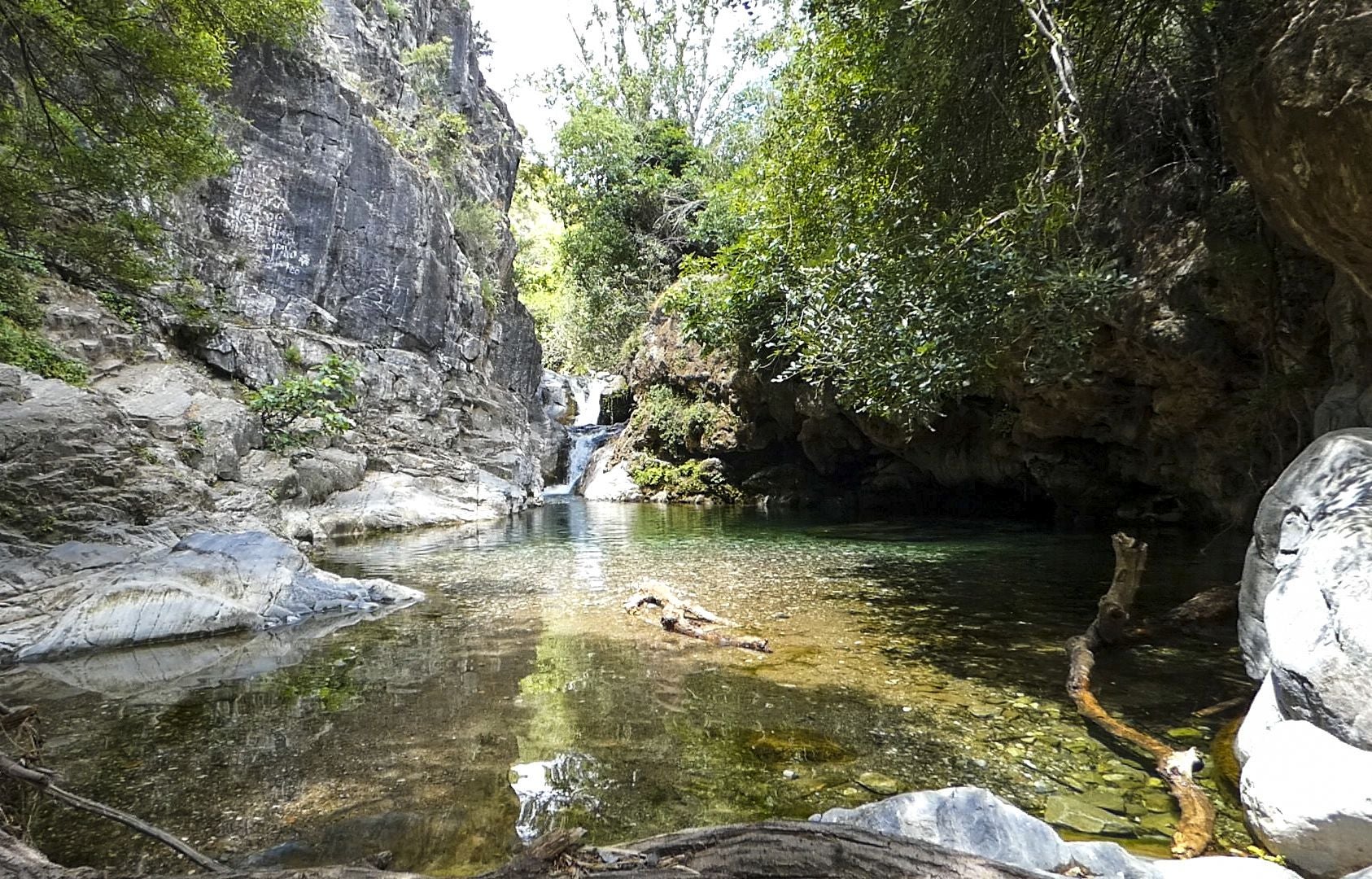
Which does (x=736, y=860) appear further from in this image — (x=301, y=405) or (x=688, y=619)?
(x=301, y=405)

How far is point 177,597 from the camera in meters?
6.65

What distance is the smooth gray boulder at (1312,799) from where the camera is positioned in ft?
7.77

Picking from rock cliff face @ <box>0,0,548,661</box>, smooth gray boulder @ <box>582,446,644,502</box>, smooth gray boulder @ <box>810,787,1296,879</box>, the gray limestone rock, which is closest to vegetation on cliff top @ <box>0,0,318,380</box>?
rock cliff face @ <box>0,0,548,661</box>

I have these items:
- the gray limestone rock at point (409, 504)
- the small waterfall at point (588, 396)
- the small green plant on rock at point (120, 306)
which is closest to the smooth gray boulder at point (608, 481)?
the gray limestone rock at point (409, 504)

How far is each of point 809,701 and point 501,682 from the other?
2.23m

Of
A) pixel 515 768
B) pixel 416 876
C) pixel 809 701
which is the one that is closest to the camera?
pixel 416 876

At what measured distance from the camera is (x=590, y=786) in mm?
3500

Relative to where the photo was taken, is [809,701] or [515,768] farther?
[809,701]

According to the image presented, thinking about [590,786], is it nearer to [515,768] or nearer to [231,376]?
[515,768]

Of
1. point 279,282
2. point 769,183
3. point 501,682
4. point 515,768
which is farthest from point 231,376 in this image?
point 515,768

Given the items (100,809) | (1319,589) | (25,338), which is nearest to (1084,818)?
(1319,589)

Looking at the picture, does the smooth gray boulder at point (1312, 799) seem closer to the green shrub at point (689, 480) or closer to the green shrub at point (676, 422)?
the green shrub at point (676, 422)

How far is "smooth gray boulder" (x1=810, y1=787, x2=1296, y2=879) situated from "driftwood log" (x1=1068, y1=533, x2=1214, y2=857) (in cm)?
47

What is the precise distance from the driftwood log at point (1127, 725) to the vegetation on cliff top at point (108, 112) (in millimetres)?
9696
